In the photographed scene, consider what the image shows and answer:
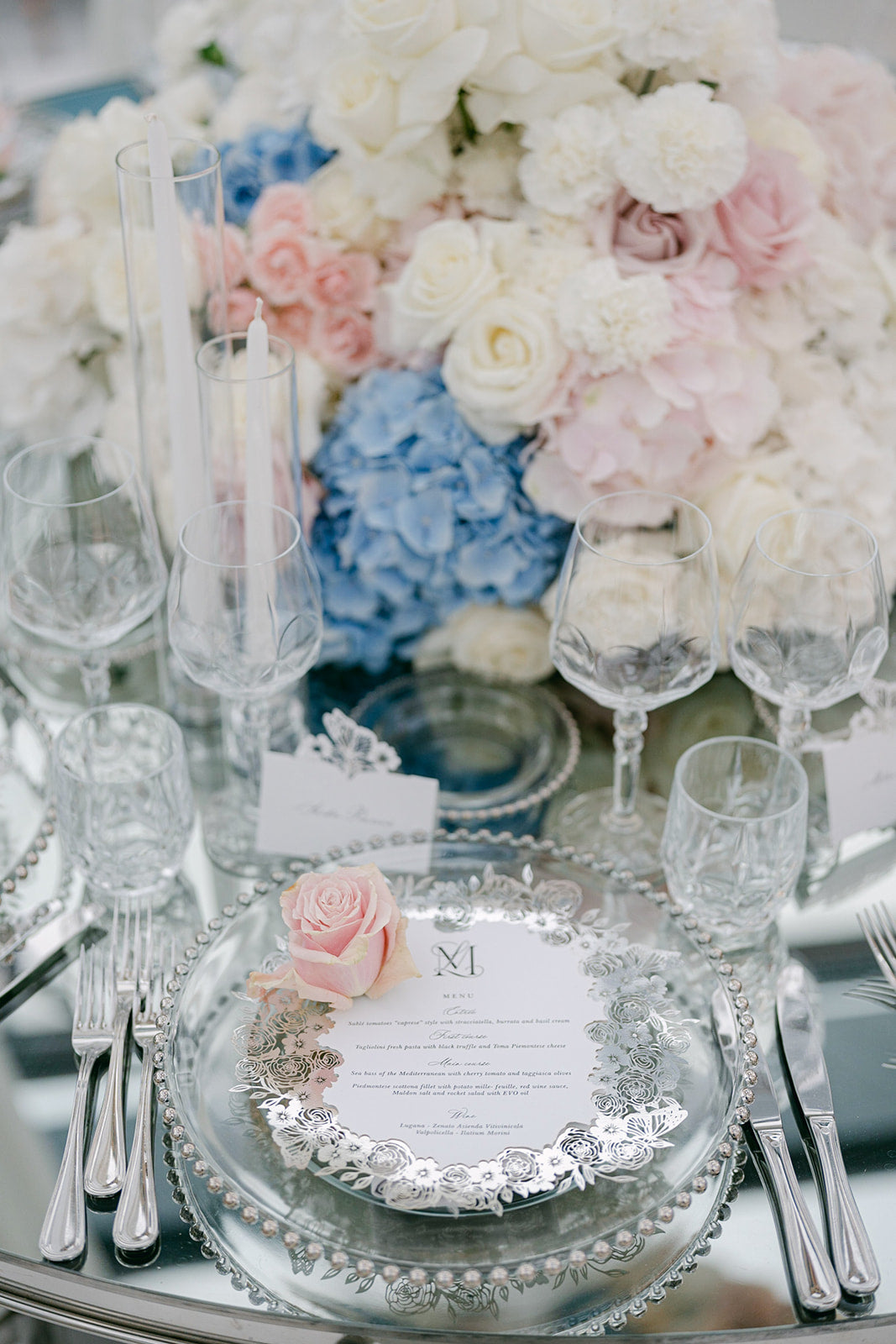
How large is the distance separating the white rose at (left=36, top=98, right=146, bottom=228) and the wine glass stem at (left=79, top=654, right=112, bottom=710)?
0.49m

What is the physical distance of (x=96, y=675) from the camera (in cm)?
125

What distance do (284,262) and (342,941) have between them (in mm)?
697

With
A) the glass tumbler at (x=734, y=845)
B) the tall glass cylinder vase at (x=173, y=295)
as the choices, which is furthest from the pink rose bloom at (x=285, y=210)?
the glass tumbler at (x=734, y=845)

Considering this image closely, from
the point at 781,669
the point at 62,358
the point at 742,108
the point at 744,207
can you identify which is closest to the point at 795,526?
the point at 781,669

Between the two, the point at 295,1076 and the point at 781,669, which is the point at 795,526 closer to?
the point at 781,669

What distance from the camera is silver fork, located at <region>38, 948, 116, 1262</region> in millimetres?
855

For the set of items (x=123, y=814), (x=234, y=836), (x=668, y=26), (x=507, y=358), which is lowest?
(x=234, y=836)

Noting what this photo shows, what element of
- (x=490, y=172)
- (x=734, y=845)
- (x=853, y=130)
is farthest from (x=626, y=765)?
(x=853, y=130)

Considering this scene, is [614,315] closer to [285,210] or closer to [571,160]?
[571,160]

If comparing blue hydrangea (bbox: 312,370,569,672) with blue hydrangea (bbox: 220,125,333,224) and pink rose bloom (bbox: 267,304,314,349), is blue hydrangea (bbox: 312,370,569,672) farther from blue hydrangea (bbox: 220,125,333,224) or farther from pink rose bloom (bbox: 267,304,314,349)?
blue hydrangea (bbox: 220,125,333,224)

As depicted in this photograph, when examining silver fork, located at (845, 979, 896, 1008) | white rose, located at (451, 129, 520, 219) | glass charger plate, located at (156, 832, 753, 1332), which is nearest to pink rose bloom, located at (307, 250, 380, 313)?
white rose, located at (451, 129, 520, 219)

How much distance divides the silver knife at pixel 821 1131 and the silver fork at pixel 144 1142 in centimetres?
44

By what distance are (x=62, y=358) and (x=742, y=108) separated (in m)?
0.73

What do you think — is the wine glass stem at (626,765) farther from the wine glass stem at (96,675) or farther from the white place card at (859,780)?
the wine glass stem at (96,675)
